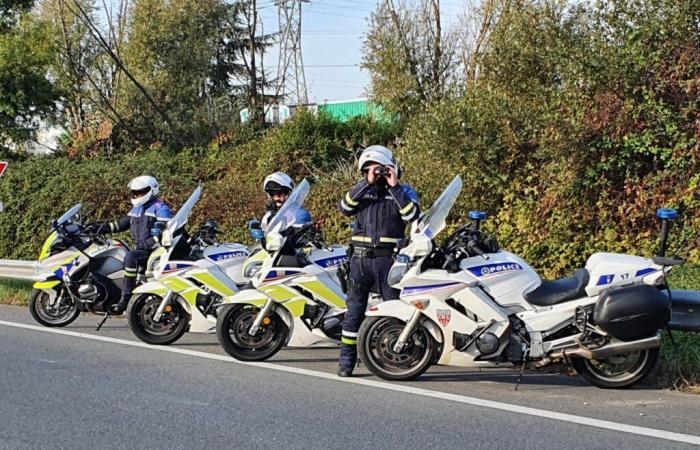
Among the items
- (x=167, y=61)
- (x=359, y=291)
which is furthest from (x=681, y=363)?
(x=167, y=61)

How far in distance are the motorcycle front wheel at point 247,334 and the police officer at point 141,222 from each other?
2.36 m

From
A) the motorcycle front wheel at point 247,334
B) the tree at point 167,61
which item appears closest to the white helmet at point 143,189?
the motorcycle front wheel at point 247,334

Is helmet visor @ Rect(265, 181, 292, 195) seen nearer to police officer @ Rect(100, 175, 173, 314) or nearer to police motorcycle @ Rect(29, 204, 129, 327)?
police officer @ Rect(100, 175, 173, 314)

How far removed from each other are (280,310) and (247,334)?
1.29 feet

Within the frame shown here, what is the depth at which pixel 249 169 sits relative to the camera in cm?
2055

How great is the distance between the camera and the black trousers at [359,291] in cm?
737

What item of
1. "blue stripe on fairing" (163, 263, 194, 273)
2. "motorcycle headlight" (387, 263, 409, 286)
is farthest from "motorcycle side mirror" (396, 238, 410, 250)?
"blue stripe on fairing" (163, 263, 194, 273)

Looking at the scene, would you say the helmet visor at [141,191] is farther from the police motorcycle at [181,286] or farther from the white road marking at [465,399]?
the white road marking at [465,399]

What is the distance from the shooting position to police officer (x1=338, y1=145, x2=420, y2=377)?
7324mm

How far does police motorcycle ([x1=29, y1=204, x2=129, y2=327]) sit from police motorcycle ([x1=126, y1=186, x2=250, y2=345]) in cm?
120

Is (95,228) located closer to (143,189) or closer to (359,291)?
(143,189)

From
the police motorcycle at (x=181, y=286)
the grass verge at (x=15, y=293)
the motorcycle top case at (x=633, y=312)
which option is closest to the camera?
the motorcycle top case at (x=633, y=312)

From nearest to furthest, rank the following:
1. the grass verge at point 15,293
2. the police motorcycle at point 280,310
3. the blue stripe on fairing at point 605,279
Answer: the blue stripe on fairing at point 605,279, the police motorcycle at point 280,310, the grass verge at point 15,293

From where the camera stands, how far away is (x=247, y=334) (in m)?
8.12
